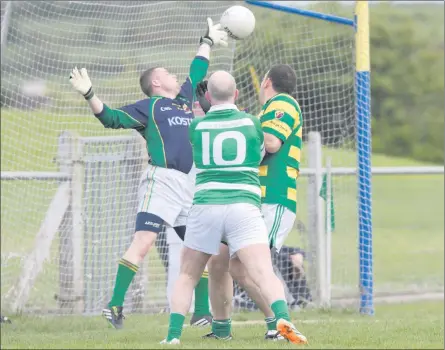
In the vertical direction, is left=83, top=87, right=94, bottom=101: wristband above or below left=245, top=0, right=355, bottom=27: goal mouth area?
below

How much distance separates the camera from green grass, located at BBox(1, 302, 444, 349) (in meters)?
7.53

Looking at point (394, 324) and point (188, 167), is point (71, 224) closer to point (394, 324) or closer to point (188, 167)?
point (188, 167)

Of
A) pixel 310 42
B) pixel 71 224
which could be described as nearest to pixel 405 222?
pixel 310 42

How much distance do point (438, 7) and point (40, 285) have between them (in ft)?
104

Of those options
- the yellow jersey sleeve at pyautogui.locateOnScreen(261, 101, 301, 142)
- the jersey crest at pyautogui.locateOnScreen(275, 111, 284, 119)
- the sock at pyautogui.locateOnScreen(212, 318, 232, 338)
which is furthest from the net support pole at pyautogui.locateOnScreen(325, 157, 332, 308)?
the sock at pyautogui.locateOnScreen(212, 318, 232, 338)

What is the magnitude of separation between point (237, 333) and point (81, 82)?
2.28 meters

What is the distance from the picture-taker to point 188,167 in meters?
9.72

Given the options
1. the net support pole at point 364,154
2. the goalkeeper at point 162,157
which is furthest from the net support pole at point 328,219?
the goalkeeper at point 162,157

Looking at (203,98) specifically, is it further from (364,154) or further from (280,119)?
(364,154)

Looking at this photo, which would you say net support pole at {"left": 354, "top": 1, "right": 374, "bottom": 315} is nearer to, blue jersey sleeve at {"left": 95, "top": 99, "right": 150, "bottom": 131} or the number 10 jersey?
blue jersey sleeve at {"left": 95, "top": 99, "right": 150, "bottom": 131}

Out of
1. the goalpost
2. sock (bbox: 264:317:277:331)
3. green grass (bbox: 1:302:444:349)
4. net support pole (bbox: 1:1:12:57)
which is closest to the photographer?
green grass (bbox: 1:302:444:349)

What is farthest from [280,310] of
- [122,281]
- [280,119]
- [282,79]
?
[122,281]

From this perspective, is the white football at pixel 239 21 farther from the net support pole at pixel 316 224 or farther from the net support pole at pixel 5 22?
the net support pole at pixel 316 224

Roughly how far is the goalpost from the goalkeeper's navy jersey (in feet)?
6.94
